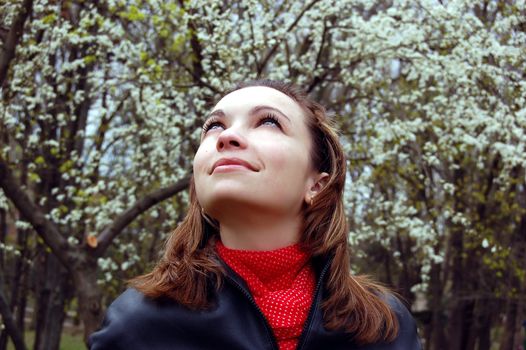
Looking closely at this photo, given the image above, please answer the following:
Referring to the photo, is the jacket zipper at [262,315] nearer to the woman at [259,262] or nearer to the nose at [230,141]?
the woman at [259,262]

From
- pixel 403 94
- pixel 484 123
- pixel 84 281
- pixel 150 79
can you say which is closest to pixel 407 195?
pixel 403 94

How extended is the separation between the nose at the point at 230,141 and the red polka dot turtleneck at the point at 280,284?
27 centimetres

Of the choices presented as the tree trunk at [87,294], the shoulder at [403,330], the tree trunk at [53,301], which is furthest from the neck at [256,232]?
the tree trunk at [53,301]

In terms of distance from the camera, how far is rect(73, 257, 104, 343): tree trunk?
25.2 feet

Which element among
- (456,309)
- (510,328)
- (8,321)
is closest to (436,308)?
(456,309)

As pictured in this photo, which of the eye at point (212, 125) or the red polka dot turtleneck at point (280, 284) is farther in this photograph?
the eye at point (212, 125)

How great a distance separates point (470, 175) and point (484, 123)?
252 inches

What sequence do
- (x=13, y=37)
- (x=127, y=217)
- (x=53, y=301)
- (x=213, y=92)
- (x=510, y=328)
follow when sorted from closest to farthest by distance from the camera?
1. (x=13, y=37)
2. (x=127, y=217)
3. (x=213, y=92)
4. (x=53, y=301)
5. (x=510, y=328)

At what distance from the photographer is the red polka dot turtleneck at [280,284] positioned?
198 cm

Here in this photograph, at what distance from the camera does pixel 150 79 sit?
862 cm

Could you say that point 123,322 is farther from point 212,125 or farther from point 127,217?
point 127,217

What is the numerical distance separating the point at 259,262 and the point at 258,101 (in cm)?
43

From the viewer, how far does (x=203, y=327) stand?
192 cm

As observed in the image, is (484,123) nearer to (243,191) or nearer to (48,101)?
(48,101)
